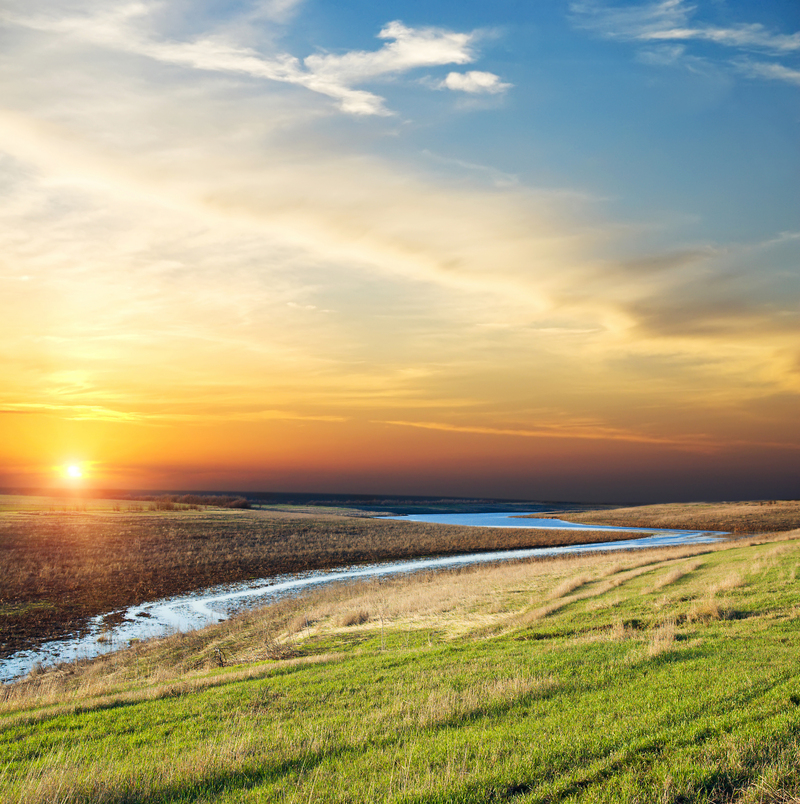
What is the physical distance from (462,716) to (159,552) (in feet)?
157

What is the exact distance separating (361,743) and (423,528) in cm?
8106

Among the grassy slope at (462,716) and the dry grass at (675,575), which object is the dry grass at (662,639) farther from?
the dry grass at (675,575)

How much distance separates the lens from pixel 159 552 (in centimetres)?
5144

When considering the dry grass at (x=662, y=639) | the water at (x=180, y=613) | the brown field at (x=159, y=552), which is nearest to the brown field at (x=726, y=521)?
the brown field at (x=159, y=552)

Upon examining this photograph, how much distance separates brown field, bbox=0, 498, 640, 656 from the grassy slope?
531 inches

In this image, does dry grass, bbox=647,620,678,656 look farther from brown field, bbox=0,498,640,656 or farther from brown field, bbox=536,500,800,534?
brown field, bbox=536,500,800,534

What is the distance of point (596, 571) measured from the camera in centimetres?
3191

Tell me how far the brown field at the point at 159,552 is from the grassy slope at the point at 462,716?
13.5 meters

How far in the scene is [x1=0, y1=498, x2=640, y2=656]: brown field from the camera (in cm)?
3256

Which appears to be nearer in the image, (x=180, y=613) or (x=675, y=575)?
(x=675, y=575)

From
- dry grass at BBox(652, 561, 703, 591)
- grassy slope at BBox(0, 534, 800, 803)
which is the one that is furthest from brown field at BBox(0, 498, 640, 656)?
dry grass at BBox(652, 561, 703, 591)

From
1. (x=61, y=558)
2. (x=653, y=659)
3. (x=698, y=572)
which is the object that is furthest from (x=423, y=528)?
(x=653, y=659)

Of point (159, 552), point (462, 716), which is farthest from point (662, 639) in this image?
point (159, 552)

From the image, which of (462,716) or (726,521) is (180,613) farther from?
(726,521)
